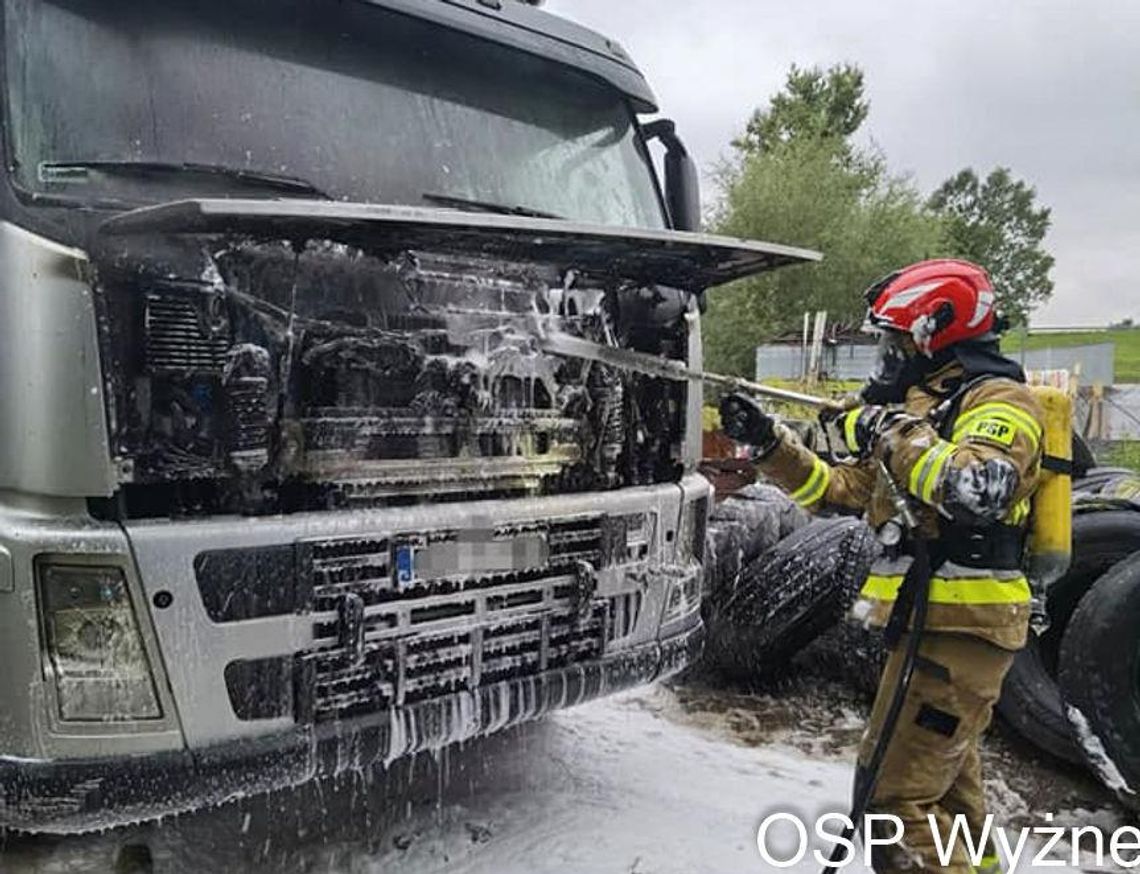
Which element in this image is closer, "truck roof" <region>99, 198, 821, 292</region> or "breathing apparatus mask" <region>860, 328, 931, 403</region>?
"truck roof" <region>99, 198, 821, 292</region>

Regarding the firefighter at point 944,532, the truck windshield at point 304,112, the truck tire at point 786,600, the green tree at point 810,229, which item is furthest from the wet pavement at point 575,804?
the green tree at point 810,229

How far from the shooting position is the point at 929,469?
256 cm

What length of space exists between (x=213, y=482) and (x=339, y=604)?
43 centimetres

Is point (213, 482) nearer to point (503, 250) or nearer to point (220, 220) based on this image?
point (220, 220)

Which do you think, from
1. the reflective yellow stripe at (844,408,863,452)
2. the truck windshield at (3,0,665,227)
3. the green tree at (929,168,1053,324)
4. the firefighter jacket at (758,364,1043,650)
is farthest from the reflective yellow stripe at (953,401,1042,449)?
the green tree at (929,168,1053,324)

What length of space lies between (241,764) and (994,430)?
1.98 metres

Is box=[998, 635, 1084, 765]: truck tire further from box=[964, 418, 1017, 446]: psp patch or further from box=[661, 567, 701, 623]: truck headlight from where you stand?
box=[964, 418, 1017, 446]: psp patch

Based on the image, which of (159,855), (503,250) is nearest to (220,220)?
(503,250)

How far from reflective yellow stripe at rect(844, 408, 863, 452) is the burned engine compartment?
0.77m

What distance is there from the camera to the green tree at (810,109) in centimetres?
3322

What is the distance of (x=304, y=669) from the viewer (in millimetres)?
2613

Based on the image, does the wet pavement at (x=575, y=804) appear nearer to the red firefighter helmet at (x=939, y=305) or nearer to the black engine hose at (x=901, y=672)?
the black engine hose at (x=901, y=672)

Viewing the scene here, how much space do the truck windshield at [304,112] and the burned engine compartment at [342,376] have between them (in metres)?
0.31

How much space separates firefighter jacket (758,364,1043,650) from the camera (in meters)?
2.53
